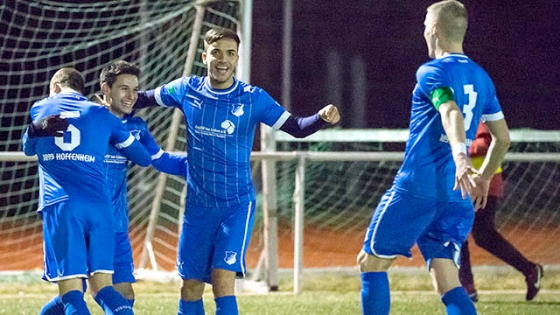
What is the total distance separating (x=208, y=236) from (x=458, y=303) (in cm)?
136

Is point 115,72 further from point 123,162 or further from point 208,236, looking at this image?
point 208,236

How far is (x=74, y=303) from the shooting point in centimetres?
519

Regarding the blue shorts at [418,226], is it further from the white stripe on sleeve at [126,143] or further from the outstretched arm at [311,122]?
the white stripe on sleeve at [126,143]

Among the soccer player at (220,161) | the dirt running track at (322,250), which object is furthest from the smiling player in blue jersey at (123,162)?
the dirt running track at (322,250)

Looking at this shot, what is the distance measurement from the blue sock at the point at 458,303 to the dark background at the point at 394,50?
18677mm

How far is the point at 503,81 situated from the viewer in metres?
26.1

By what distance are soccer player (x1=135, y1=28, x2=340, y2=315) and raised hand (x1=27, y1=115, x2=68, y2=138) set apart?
27.7 inches

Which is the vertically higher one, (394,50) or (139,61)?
(139,61)

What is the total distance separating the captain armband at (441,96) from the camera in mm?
4809

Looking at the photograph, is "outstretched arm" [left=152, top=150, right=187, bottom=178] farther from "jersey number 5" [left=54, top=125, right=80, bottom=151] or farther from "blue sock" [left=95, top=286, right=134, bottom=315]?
"blue sock" [left=95, top=286, right=134, bottom=315]

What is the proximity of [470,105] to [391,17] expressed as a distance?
21.8 metres

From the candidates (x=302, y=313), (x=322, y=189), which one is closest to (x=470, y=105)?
(x=302, y=313)

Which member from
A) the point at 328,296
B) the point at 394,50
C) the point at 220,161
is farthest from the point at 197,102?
the point at 394,50

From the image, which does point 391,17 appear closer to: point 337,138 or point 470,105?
point 337,138
